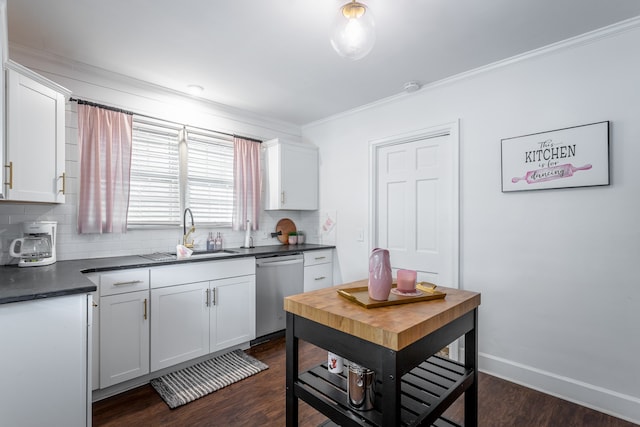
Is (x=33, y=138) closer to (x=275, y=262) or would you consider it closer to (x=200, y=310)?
(x=200, y=310)

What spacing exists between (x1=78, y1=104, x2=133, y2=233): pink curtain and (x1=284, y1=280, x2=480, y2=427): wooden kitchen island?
210 cm

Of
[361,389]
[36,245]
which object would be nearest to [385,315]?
[361,389]

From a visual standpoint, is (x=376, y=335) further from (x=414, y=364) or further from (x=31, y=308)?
(x=31, y=308)

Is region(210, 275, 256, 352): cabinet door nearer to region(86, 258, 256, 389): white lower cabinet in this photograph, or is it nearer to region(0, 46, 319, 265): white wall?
region(86, 258, 256, 389): white lower cabinet

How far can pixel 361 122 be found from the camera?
145 inches

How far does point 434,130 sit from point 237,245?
245 cm

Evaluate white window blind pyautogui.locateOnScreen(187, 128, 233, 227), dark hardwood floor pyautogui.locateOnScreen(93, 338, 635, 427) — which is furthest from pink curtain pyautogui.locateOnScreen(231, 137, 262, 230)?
dark hardwood floor pyautogui.locateOnScreen(93, 338, 635, 427)

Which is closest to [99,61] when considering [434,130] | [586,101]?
[434,130]

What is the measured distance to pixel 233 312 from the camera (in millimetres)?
2982

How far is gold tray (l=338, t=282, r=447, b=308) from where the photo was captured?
1347 millimetres

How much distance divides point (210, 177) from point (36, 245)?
161cm

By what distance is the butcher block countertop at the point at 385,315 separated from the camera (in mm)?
1108

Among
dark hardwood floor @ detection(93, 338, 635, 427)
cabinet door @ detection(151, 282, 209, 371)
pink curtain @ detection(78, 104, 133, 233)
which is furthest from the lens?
pink curtain @ detection(78, 104, 133, 233)

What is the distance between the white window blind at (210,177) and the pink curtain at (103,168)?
24.5 inches
